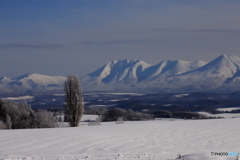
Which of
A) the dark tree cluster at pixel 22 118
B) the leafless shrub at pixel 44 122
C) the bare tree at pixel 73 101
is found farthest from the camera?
the dark tree cluster at pixel 22 118

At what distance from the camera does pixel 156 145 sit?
15.8 meters

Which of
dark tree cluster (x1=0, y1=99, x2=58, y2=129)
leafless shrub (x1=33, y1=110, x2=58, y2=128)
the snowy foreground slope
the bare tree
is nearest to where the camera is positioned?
the snowy foreground slope

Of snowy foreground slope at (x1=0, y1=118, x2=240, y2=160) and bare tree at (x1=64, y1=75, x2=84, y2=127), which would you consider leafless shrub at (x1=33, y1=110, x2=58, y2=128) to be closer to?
bare tree at (x1=64, y1=75, x2=84, y2=127)

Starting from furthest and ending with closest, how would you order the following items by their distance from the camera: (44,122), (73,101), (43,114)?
(43,114) < (44,122) < (73,101)

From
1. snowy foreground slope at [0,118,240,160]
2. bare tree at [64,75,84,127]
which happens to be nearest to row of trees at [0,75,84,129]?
bare tree at [64,75,84,127]

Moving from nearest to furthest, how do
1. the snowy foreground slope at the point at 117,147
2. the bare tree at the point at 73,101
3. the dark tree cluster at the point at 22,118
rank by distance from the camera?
the snowy foreground slope at the point at 117,147, the bare tree at the point at 73,101, the dark tree cluster at the point at 22,118

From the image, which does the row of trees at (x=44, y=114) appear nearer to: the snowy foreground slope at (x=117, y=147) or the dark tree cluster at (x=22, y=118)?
the dark tree cluster at (x=22, y=118)

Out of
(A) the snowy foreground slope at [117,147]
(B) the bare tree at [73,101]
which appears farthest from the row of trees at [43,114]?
(A) the snowy foreground slope at [117,147]

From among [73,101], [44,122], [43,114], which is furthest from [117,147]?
[43,114]

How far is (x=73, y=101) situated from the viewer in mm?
31172

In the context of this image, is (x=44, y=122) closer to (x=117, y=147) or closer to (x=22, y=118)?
(x=22, y=118)

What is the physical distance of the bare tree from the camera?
3083 centimetres

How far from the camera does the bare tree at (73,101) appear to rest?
101ft

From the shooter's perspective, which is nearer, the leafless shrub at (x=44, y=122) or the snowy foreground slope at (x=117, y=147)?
the snowy foreground slope at (x=117, y=147)
